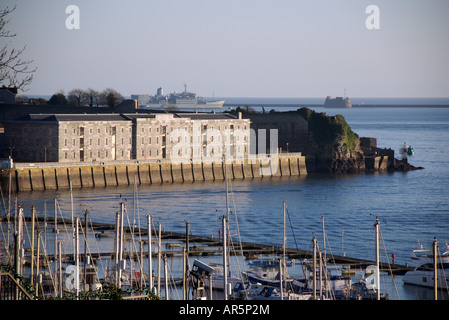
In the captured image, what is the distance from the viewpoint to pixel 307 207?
43.6 metres

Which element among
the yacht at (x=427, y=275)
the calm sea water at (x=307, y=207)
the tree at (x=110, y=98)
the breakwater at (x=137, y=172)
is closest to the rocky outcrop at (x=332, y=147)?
the calm sea water at (x=307, y=207)

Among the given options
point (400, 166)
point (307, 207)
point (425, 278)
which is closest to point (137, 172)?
point (307, 207)

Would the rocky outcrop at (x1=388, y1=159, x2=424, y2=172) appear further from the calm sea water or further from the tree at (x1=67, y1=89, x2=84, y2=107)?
the tree at (x1=67, y1=89, x2=84, y2=107)

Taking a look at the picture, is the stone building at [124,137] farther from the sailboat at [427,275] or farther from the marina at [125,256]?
the sailboat at [427,275]

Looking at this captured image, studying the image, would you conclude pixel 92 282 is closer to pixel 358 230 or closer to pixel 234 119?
pixel 358 230

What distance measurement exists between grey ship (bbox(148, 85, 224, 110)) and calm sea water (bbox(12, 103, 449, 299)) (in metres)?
106

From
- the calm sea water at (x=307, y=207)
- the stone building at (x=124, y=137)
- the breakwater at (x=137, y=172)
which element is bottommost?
the calm sea water at (x=307, y=207)

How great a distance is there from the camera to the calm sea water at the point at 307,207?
110 ft

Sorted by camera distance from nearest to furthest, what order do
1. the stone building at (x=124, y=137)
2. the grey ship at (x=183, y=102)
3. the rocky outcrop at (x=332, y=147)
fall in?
the stone building at (x=124, y=137) < the rocky outcrop at (x=332, y=147) < the grey ship at (x=183, y=102)

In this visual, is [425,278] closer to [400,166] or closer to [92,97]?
[400,166]

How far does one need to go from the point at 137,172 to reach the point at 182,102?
11979cm

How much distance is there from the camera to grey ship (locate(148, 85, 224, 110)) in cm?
16824

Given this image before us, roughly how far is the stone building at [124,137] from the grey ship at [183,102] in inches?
3985
